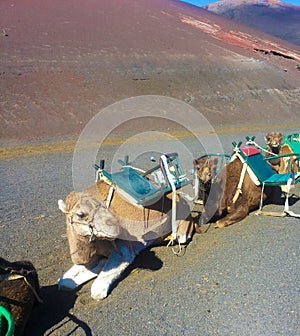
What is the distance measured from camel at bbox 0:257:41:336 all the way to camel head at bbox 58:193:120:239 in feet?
2.24

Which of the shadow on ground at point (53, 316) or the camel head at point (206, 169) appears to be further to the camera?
the camel head at point (206, 169)

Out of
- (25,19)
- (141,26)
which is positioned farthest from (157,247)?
(141,26)

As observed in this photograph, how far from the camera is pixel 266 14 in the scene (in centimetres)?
12506

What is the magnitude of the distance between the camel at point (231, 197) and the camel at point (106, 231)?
0.69 meters

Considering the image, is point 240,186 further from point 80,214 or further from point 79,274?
point 80,214

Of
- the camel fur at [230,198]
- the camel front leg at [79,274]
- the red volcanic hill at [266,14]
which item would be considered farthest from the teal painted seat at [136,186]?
the red volcanic hill at [266,14]

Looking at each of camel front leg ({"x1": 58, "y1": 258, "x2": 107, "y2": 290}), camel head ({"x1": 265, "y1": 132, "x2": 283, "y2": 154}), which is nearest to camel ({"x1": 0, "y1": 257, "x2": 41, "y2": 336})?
camel front leg ({"x1": 58, "y1": 258, "x2": 107, "y2": 290})

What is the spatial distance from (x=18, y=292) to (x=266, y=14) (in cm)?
13816

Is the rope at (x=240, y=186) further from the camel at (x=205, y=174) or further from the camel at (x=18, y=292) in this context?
the camel at (x=18, y=292)

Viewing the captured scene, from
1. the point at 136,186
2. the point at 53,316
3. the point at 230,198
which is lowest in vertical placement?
the point at 53,316

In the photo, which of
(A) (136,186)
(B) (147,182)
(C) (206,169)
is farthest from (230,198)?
(A) (136,186)

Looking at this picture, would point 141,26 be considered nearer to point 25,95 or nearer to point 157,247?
point 25,95

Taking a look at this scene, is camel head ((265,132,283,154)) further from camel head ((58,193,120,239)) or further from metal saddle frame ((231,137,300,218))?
camel head ((58,193,120,239))

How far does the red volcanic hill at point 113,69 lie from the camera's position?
71.7 ft
